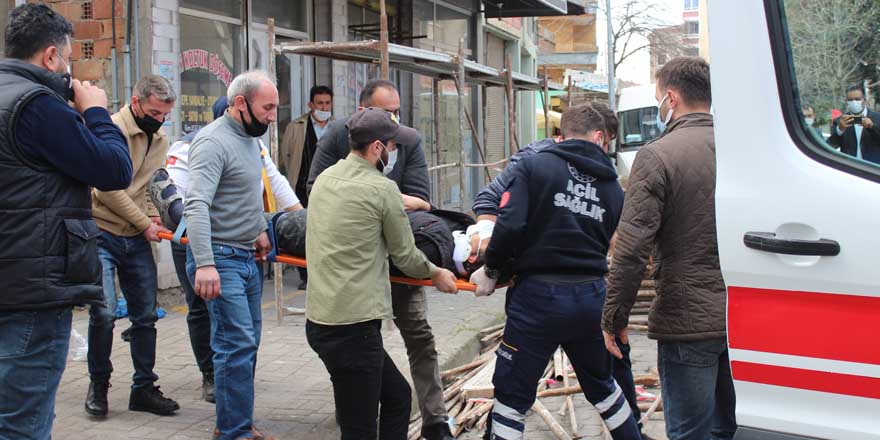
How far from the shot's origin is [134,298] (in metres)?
A: 5.14

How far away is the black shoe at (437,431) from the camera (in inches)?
188

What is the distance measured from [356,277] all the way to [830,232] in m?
2.03

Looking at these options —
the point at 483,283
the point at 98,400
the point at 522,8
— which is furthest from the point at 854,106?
the point at 522,8

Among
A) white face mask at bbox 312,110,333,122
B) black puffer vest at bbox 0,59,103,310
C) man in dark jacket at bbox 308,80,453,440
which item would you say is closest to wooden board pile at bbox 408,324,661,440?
man in dark jacket at bbox 308,80,453,440

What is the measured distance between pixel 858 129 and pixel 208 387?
411 cm

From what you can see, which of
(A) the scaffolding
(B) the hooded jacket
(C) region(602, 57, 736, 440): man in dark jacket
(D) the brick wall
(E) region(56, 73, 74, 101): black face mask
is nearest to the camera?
(E) region(56, 73, 74, 101): black face mask

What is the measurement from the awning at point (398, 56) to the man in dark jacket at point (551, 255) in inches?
160

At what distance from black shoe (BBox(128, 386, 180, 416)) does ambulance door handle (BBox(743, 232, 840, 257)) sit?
3.73m

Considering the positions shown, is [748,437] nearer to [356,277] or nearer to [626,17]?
[356,277]

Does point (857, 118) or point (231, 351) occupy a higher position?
point (857, 118)

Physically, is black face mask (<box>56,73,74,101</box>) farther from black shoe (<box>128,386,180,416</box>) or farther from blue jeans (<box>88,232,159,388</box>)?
black shoe (<box>128,386,180,416</box>)

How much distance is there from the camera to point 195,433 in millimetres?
4875

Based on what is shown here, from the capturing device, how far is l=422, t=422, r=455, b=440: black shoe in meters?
4.79

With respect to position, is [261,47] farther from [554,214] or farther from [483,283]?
[554,214]
